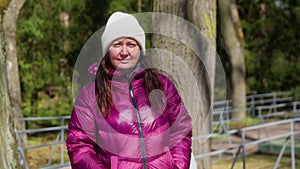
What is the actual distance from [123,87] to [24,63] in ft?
47.9

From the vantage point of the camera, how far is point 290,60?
23.2 metres

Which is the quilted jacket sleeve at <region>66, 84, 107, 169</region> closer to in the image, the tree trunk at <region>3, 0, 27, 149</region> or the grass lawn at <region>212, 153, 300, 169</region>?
the grass lawn at <region>212, 153, 300, 169</region>

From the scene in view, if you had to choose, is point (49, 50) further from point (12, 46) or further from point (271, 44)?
point (271, 44)

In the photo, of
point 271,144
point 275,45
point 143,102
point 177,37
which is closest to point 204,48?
point 177,37

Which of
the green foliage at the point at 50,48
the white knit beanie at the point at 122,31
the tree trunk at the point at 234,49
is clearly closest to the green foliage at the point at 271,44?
the tree trunk at the point at 234,49

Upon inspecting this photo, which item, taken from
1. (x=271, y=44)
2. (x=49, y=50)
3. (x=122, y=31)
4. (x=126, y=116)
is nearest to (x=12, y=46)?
(x=49, y=50)

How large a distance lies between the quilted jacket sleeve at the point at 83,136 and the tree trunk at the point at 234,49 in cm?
1419

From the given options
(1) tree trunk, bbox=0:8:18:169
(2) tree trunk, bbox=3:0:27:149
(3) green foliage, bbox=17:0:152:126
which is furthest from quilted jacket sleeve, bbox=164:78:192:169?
(3) green foliage, bbox=17:0:152:126

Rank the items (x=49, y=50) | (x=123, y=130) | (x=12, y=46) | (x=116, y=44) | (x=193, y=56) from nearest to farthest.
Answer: (x=123, y=130) → (x=116, y=44) → (x=193, y=56) → (x=12, y=46) → (x=49, y=50)

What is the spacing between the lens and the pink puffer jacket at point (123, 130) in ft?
9.37

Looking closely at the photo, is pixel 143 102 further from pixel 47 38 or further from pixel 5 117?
pixel 47 38

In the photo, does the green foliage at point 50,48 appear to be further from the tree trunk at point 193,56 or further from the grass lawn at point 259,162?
the tree trunk at point 193,56

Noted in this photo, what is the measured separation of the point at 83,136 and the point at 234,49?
15.0 metres

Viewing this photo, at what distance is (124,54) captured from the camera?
293 cm
